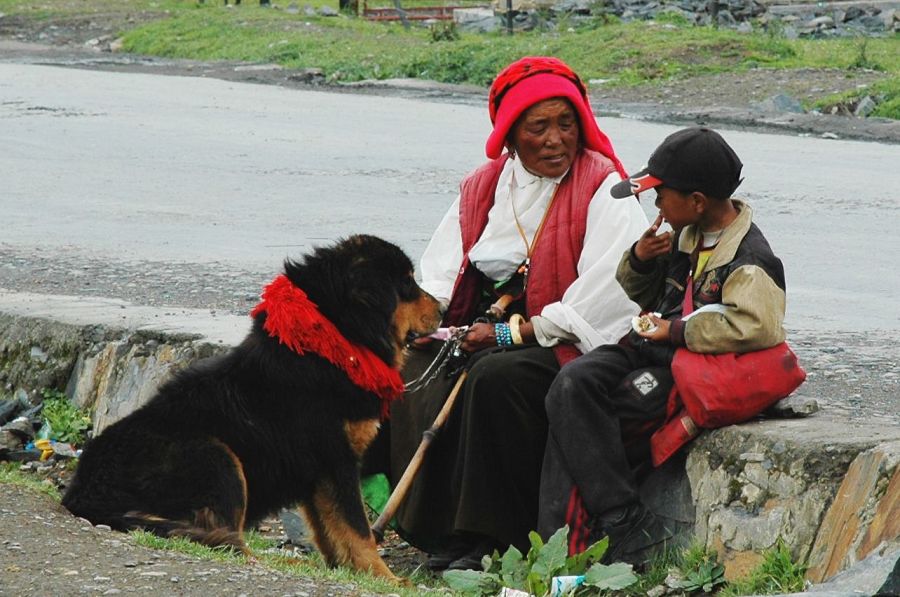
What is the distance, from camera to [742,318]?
189 inches

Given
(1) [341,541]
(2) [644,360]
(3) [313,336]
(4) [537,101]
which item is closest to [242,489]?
(1) [341,541]

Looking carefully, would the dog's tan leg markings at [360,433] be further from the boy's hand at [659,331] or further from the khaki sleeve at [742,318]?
the khaki sleeve at [742,318]

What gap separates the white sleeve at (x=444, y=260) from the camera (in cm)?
594

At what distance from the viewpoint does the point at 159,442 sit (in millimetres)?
4926

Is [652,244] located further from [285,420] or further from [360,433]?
[285,420]

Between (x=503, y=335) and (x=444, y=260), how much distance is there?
1.89ft

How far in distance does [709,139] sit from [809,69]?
15631 mm

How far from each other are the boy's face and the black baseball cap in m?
0.02

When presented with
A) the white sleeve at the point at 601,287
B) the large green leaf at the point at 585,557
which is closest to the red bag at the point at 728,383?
the white sleeve at the point at 601,287

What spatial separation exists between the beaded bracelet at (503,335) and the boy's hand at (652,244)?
653 mm

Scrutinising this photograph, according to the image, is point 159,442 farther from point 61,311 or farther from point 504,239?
point 61,311

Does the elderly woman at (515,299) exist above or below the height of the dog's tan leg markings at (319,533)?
above

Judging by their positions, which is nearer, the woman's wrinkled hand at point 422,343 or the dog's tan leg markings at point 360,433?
the dog's tan leg markings at point 360,433

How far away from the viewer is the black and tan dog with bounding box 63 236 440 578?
4.89m
